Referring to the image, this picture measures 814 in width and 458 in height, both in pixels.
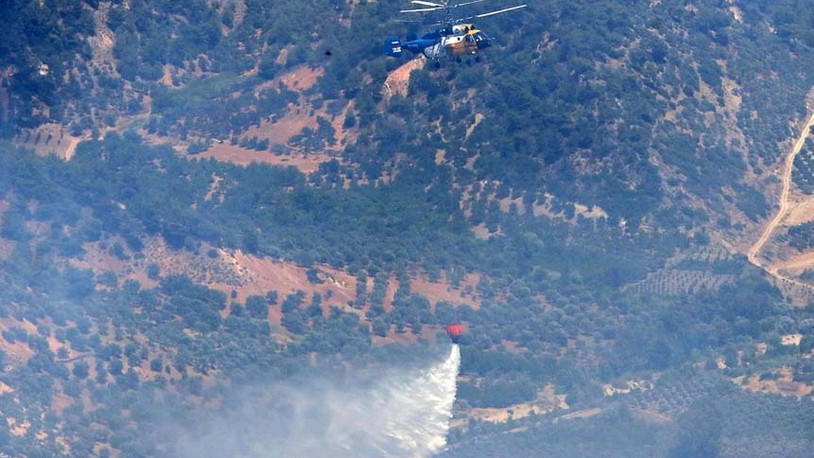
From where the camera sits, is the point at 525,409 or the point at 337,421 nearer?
the point at 337,421

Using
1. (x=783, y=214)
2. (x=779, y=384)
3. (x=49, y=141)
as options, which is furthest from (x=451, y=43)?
(x=49, y=141)

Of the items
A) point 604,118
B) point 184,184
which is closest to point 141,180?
point 184,184

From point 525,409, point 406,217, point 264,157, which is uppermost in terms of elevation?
point 264,157

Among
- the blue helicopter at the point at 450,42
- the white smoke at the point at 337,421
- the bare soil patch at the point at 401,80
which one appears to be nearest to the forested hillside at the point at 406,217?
the bare soil patch at the point at 401,80

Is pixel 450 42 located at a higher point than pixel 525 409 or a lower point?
higher

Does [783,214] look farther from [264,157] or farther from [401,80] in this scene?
[264,157]

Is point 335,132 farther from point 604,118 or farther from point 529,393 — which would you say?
point 529,393
